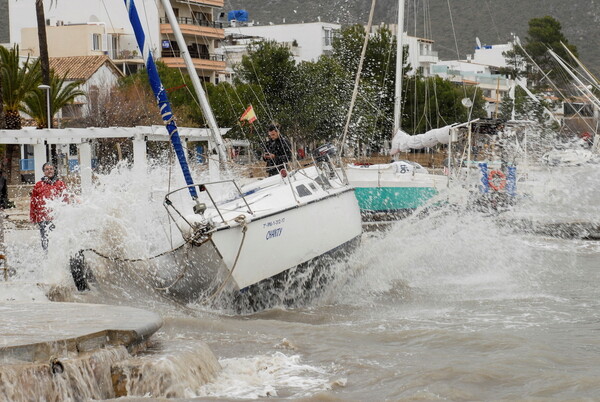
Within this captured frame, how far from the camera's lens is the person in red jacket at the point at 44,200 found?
1487cm

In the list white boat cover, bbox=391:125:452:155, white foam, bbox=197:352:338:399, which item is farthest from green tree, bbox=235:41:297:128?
white foam, bbox=197:352:338:399

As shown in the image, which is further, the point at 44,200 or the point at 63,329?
the point at 44,200

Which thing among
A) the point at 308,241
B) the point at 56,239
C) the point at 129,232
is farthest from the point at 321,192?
the point at 56,239

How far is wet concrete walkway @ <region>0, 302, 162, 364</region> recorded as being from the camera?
8.24 meters

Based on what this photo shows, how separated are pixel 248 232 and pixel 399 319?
232cm

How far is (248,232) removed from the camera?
13.0m

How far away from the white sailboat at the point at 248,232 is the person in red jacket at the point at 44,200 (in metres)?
1.56

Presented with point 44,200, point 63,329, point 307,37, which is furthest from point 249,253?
point 307,37

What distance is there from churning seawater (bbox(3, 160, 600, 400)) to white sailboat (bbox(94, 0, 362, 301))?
350 mm

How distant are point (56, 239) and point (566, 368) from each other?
7.06 meters

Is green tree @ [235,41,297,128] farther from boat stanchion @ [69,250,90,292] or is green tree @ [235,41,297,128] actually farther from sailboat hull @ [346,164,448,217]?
boat stanchion @ [69,250,90,292]

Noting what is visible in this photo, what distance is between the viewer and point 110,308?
10031 millimetres

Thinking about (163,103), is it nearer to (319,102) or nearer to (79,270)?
(79,270)

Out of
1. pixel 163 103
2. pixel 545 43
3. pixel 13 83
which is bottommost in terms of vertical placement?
pixel 163 103
